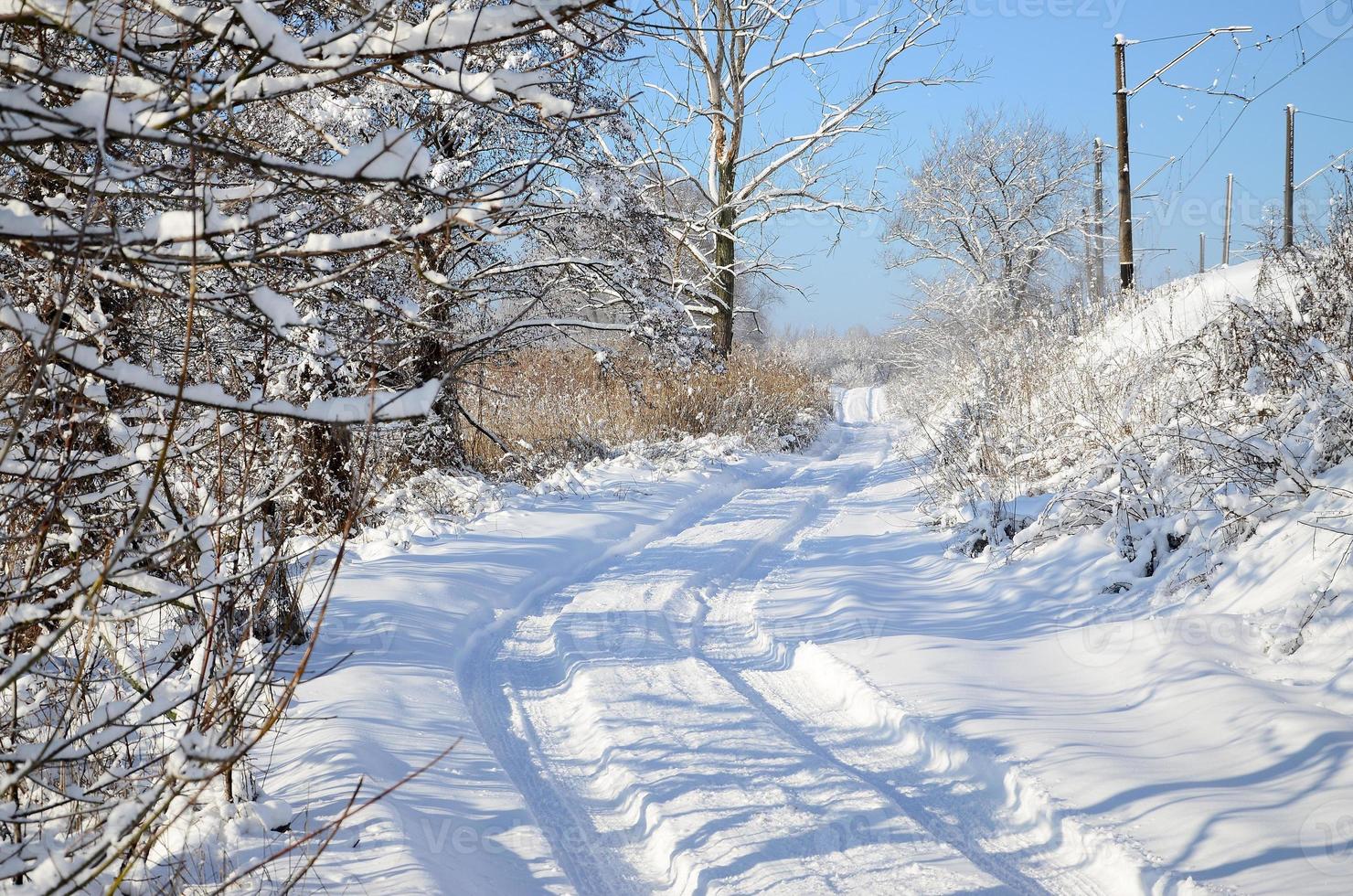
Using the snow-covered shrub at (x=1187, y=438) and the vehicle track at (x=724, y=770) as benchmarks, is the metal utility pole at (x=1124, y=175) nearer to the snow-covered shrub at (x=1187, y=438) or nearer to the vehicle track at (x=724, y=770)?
the snow-covered shrub at (x=1187, y=438)

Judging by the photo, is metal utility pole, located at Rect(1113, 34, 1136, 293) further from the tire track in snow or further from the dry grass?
the tire track in snow

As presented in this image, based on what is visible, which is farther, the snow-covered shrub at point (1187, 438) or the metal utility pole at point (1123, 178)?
the metal utility pole at point (1123, 178)

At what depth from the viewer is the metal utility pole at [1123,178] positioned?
47.9ft

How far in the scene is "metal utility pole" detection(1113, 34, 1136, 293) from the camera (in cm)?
1460

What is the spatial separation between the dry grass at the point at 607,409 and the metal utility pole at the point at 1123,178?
6822 mm

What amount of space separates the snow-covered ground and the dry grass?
4.51 meters

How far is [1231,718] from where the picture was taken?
3318mm

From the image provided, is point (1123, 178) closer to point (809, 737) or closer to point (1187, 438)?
point (1187, 438)

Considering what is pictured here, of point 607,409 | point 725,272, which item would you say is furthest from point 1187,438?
point 725,272

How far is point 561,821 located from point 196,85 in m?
2.63

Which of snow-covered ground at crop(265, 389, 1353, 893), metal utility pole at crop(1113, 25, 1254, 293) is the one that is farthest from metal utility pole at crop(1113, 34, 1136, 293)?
snow-covered ground at crop(265, 389, 1353, 893)

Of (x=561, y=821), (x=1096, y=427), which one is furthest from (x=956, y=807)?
(x=1096, y=427)

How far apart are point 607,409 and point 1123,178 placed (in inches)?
430

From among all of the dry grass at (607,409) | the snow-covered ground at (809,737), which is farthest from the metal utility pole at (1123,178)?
the snow-covered ground at (809,737)
